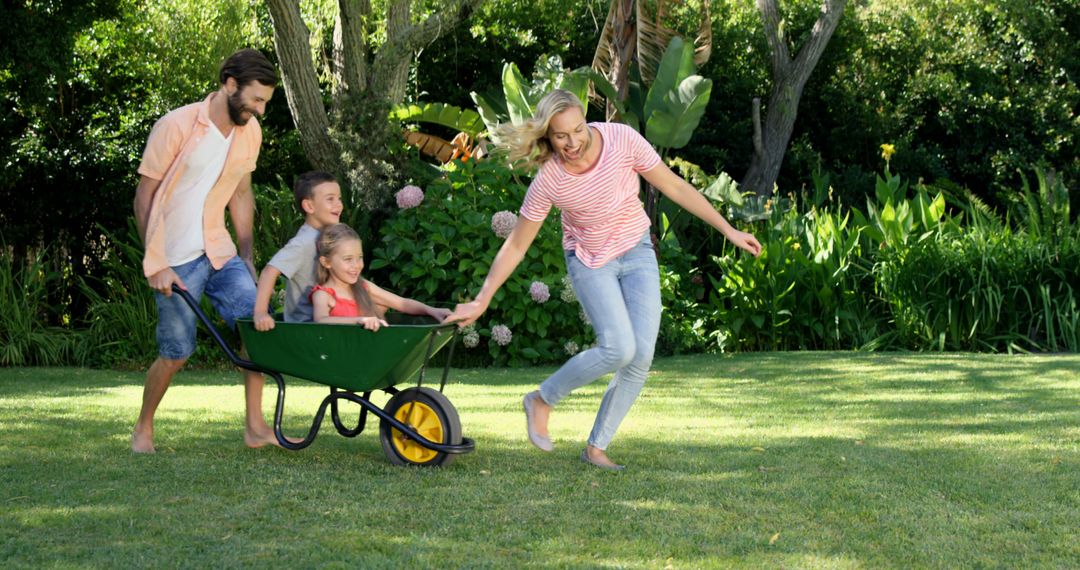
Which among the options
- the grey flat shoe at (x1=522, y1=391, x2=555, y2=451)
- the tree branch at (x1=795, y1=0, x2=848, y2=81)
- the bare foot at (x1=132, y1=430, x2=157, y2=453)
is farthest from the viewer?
the tree branch at (x1=795, y1=0, x2=848, y2=81)

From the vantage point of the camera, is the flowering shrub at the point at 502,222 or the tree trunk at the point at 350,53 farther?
the tree trunk at the point at 350,53

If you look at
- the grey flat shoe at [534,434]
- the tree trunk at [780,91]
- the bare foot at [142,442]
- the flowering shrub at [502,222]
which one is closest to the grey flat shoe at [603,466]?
the grey flat shoe at [534,434]

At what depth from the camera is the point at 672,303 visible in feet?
32.9

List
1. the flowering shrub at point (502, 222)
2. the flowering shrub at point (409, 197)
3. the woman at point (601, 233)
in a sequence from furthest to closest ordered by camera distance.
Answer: the flowering shrub at point (409, 197)
the flowering shrub at point (502, 222)
the woman at point (601, 233)

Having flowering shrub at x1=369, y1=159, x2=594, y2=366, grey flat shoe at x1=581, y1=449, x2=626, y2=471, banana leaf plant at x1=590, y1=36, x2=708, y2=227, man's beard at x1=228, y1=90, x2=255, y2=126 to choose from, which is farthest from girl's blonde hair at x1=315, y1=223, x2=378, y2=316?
banana leaf plant at x1=590, y1=36, x2=708, y2=227

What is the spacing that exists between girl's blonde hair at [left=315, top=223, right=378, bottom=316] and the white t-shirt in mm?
500

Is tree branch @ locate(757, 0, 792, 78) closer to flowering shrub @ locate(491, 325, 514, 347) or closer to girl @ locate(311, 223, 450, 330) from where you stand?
flowering shrub @ locate(491, 325, 514, 347)

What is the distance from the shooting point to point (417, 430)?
4.56m

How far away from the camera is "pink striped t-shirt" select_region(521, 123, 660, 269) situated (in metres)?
4.37

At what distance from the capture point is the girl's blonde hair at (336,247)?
4559 millimetres

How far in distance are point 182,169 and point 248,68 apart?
1.58ft

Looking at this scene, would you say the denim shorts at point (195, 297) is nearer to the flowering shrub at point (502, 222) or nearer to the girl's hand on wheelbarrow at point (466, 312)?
the girl's hand on wheelbarrow at point (466, 312)

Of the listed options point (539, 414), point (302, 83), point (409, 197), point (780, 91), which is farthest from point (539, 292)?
point (780, 91)

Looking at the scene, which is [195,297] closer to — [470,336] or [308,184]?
Result: [308,184]
